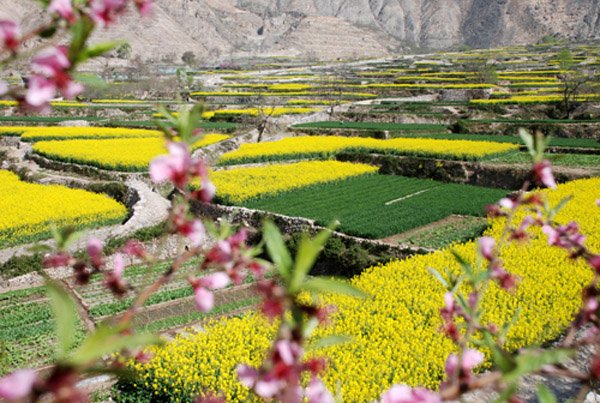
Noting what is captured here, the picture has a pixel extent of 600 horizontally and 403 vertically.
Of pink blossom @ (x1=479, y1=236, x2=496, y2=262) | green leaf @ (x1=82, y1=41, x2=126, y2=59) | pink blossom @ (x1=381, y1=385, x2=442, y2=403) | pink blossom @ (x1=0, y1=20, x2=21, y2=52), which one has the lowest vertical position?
pink blossom @ (x1=381, y1=385, x2=442, y2=403)

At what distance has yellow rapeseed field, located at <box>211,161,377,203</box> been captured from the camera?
22.5 meters

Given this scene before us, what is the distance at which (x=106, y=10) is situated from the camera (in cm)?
128

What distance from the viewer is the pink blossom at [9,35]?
1164 mm

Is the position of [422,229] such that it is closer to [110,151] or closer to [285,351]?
[285,351]

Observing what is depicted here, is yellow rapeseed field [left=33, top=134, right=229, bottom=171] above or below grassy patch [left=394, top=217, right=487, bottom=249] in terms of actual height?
below

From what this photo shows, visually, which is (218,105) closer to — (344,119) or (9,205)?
(344,119)

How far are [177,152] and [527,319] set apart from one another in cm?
898

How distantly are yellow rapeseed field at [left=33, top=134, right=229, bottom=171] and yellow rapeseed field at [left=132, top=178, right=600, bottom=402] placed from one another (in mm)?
18928

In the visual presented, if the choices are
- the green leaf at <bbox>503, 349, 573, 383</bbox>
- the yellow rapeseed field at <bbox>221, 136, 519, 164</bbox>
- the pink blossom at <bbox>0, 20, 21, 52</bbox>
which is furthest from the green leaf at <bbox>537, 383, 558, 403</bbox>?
the yellow rapeseed field at <bbox>221, 136, 519, 164</bbox>

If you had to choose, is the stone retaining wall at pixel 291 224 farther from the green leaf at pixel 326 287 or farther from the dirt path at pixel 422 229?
the green leaf at pixel 326 287

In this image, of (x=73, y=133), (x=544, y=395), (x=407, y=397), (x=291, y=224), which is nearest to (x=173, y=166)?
(x=407, y=397)

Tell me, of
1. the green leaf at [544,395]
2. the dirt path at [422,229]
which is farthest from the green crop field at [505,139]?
the green leaf at [544,395]

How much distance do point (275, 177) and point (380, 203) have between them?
19.3 feet

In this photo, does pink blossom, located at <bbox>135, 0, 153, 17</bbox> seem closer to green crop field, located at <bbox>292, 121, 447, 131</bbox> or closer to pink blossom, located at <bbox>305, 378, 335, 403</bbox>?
pink blossom, located at <bbox>305, 378, 335, 403</bbox>
